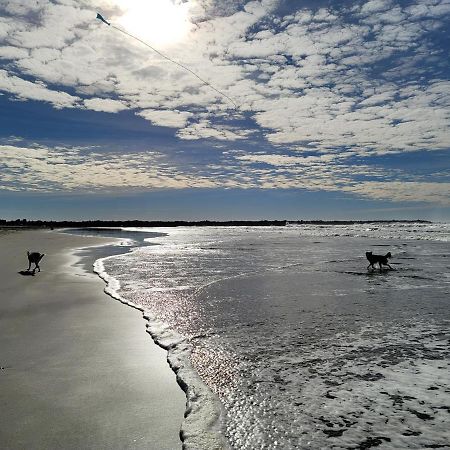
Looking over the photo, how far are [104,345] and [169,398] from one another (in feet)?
8.03

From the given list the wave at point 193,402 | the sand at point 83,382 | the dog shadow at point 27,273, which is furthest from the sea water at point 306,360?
the dog shadow at point 27,273

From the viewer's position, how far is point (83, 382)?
16.7 ft

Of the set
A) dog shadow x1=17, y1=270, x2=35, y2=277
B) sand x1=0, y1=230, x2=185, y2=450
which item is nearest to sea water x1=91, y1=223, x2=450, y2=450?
sand x1=0, y1=230, x2=185, y2=450

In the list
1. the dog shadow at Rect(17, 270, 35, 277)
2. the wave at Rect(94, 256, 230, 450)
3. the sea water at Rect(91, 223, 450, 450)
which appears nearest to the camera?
the wave at Rect(94, 256, 230, 450)

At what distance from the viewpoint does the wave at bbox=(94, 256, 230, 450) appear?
12.4 feet

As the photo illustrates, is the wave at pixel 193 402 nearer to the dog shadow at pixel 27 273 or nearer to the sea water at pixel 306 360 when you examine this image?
the sea water at pixel 306 360

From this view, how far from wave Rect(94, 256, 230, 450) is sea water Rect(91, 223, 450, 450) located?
16 mm

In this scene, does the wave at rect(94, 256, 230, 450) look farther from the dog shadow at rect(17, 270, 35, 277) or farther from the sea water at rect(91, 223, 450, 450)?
the dog shadow at rect(17, 270, 35, 277)

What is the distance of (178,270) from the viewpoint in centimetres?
1709

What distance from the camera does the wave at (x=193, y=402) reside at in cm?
379

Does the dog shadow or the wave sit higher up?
the wave

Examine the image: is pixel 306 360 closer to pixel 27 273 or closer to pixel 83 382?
pixel 83 382

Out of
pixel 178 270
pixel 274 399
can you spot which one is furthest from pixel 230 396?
pixel 178 270

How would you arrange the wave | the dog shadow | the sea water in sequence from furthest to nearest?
1. the dog shadow
2. the sea water
3. the wave
